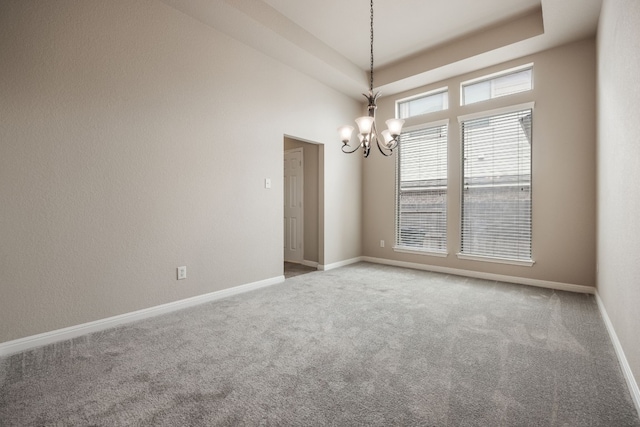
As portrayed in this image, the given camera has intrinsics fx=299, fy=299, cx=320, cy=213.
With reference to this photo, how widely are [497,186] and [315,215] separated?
9.07 feet

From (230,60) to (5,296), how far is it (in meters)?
2.98

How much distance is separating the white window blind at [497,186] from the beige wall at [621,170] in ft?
3.45

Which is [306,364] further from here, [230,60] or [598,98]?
[598,98]

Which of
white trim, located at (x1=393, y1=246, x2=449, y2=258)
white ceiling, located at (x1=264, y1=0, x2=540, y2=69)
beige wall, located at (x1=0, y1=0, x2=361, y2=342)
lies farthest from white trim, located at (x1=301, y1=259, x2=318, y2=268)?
white ceiling, located at (x1=264, y1=0, x2=540, y2=69)

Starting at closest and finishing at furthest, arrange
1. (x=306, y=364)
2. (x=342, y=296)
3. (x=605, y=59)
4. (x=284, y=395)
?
(x=284, y=395)
(x=306, y=364)
(x=605, y=59)
(x=342, y=296)

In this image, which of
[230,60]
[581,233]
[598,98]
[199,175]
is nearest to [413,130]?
[598,98]

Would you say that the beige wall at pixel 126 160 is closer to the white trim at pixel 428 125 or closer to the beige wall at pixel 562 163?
the white trim at pixel 428 125

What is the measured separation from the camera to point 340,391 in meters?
1.66

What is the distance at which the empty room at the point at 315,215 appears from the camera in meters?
1.70

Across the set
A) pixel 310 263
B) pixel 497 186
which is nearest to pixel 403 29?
pixel 497 186

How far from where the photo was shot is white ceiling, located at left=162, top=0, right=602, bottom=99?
10.3ft

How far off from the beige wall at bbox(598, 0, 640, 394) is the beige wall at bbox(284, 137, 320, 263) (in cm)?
354

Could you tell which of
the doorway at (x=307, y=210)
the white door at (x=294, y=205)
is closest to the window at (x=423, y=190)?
the doorway at (x=307, y=210)

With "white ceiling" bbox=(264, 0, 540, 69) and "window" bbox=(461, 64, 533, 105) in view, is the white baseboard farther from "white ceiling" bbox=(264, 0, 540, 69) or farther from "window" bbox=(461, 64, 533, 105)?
"window" bbox=(461, 64, 533, 105)
